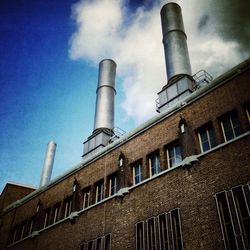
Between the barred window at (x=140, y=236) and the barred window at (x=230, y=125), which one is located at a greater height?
the barred window at (x=230, y=125)

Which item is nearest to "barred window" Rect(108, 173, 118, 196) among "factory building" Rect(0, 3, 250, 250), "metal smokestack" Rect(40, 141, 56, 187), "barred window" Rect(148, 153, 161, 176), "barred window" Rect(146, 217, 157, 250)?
"factory building" Rect(0, 3, 250, 250)

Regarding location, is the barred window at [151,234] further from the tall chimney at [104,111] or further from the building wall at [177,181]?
the tall chimney at [104,111]

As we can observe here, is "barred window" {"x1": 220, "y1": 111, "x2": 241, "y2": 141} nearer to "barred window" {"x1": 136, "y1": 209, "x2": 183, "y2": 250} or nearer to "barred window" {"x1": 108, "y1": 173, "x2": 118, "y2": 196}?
"barred window" {"x1": 136, "y1": 209, "x2": 183, "y2": 250}

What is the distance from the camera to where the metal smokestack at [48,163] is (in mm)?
30828

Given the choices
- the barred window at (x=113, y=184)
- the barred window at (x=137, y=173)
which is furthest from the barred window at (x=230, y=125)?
the barred window at (x=113, y=184)

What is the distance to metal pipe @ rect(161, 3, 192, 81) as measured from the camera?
794 inches

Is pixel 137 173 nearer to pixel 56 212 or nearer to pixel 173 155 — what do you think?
pixel 173 155

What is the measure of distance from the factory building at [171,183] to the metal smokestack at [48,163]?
873 cm

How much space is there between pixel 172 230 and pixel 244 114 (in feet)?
17.2

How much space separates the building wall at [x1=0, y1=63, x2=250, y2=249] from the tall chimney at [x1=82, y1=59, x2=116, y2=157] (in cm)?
363

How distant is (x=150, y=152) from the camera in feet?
50.2

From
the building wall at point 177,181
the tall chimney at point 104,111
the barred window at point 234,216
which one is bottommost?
the barred window at point 234,216

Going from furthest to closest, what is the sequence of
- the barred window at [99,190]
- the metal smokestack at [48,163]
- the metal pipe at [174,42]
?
1. the metal smokestack at [48,163]
2. the metal pipe at [174,42]
3. the barred window at [99,190]

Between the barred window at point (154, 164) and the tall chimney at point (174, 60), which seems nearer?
the barred window at point (154, 164)
